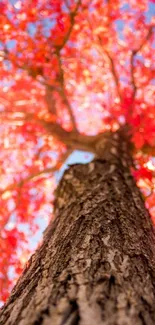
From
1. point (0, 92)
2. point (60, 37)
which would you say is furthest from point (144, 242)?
point (0, 92)

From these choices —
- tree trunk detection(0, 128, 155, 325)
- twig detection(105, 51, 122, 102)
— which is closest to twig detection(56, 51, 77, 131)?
twig detection(105, 51, 122, 102)

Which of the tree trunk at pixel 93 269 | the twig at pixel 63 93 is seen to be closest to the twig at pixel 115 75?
the twig at pixel 63 93

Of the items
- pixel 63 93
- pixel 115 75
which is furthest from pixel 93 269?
pixel 115 75

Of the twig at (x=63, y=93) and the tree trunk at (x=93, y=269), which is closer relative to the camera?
the tree trunk at (x=93, y=269)

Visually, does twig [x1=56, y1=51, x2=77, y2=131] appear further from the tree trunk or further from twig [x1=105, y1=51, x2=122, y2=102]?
the tree trunk

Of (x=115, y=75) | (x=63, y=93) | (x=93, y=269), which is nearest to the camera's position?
(x=93, y=269)

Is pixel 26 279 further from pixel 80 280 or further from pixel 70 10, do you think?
pixel 70 10

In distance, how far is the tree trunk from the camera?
5.07ft

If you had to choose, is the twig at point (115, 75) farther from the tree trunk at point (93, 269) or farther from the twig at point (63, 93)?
the tree trunk at point (93, 269)

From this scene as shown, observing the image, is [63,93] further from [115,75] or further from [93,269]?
[93,269]

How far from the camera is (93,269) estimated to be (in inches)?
78.6

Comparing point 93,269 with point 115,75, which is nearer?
point 93,269

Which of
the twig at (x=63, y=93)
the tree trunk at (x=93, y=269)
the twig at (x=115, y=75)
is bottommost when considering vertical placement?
the tree trunk at (x=93, y=269)

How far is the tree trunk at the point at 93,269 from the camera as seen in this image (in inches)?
60.8
